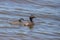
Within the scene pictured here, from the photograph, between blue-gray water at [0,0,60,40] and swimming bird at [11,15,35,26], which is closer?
blue-gray water at [0,0,60,40]

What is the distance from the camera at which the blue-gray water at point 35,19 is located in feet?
37.5

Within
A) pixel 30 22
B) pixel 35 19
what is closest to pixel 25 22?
pixel 30 22

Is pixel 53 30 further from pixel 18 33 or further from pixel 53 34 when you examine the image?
pixel 18 33

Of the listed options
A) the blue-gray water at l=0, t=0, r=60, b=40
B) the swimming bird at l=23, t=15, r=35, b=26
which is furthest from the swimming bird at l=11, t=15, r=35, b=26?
the blue-gray water at l=0, t=0, r=60, b=40

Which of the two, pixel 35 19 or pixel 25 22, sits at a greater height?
pixel 35 19

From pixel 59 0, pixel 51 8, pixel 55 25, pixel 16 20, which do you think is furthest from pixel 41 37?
pixel 59 0

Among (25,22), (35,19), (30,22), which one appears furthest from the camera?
(35,19)

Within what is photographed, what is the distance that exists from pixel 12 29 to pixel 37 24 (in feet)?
4.34

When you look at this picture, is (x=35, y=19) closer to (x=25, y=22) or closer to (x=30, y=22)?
(x=30, y=22)

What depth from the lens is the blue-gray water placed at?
11422 mm

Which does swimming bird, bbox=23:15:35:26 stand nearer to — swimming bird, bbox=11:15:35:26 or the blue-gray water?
swimming bird, bbox=11:15:35:26

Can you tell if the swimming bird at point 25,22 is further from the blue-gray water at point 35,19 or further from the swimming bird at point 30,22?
the blue-gray water at point 35,19

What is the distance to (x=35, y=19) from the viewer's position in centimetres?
1391

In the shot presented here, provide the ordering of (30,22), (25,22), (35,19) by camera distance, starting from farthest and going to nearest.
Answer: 1. (35,19)
2. (30,22)
3. (25,22)
